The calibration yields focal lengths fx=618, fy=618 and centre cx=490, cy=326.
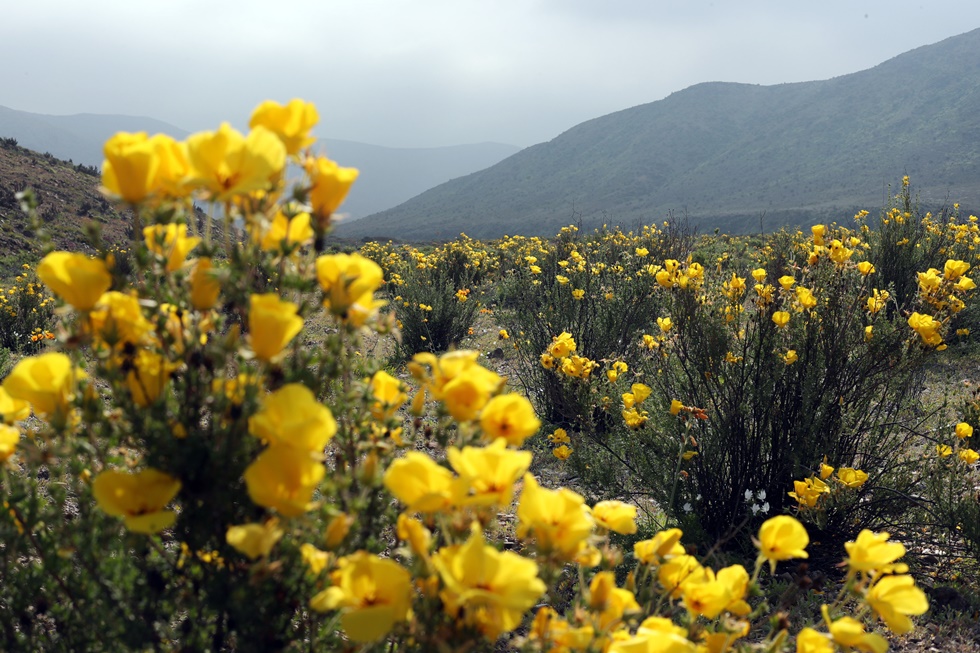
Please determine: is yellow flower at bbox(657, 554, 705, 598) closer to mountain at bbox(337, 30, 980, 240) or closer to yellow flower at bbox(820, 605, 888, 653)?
yellow flower at bbox(820, 605, 888, 653)

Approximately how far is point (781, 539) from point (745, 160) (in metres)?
119

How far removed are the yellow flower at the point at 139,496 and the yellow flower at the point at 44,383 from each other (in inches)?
6.2

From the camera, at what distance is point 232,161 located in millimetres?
952

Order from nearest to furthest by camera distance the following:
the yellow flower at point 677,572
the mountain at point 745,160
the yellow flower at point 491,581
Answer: the yellow flower at point 491,581
the yellow flower at point 677,572
the mountain at point 745,160

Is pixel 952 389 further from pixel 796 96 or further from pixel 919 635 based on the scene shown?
pixel 796 96

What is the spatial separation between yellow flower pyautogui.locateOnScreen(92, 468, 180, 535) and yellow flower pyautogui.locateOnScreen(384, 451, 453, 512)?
0.37 meters

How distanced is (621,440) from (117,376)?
3.18 m

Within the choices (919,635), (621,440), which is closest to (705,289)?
(621,440)

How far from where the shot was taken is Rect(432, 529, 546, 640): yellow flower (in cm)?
80

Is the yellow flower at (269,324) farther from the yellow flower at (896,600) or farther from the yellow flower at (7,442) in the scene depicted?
the yellow flower at (896,600)

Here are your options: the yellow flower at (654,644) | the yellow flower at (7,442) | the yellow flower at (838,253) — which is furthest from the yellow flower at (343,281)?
the yellow flower at (838,253)

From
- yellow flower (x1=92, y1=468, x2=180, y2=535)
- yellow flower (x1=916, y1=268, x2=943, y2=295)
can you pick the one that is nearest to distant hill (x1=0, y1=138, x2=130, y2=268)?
yellow flower (x1=916, y1=268, x2=943, y2=295)

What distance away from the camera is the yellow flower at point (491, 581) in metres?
0.80

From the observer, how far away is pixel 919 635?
281 cm
